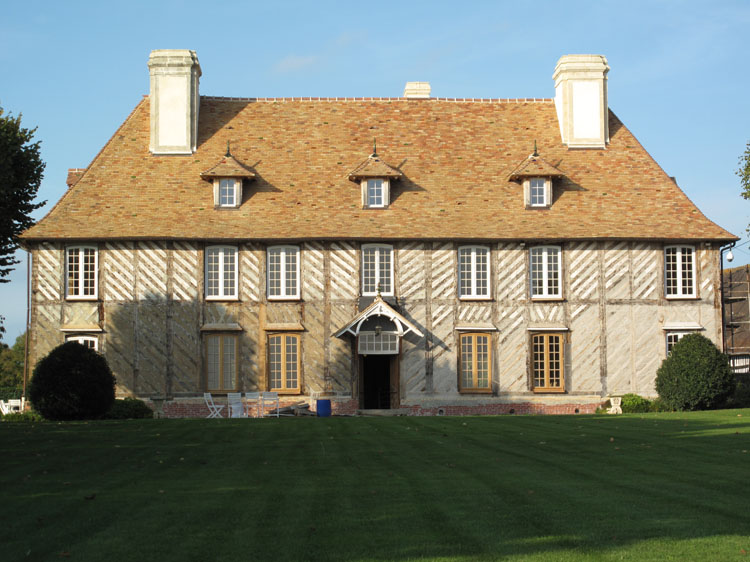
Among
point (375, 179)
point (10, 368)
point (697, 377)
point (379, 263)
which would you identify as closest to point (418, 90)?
point (375, 179)

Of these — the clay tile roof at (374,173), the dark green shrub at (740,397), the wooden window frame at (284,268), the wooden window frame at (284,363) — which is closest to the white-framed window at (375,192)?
the clay tile roof at (374,173)

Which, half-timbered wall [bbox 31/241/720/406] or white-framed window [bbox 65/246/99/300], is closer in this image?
half-timbered wall [bbox 31/241/720/406]

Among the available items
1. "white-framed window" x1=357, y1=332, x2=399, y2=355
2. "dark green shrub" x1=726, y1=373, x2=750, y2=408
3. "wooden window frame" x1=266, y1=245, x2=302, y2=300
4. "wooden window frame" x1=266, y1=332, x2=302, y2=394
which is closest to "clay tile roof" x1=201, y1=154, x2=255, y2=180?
"wooden window frame" x1=266, y1=245, x2=302, y2=300

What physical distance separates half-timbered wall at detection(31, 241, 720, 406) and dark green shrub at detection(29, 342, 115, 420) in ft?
16.4

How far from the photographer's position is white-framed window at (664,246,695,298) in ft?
119

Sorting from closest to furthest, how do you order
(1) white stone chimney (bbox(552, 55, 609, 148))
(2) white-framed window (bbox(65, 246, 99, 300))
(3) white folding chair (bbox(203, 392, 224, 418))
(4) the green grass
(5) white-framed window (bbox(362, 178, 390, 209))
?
(4) the green grass → (3) white folding chair (bbox(203, 392, 224, 418)) → (2) white-framed window (bbox(65, 246, 99, 300)) → (5) white-framed window (bbox(362, 178, 390, 209)) → (1) white stone chimney (bbox(552, 55, 609, 148))

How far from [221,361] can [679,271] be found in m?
18.1

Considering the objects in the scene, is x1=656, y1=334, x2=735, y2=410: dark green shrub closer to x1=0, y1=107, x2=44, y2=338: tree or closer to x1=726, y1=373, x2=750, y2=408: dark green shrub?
x1=726, y1=373, x2=750, y2=408: dark green shrub

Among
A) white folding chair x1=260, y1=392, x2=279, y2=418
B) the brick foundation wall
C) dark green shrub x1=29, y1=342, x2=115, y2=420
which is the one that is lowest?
the brick foundation wall

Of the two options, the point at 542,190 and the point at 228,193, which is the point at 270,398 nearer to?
the point at 228,193

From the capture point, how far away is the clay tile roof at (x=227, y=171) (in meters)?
36.0

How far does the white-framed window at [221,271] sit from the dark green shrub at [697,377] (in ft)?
53.6

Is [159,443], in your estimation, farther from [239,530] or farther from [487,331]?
[487,331]

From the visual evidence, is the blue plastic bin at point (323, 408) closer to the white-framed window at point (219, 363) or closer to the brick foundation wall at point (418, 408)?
the brick foundation wall at point (418, 408)
